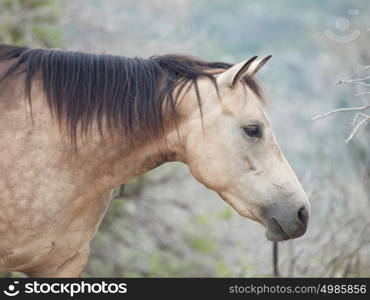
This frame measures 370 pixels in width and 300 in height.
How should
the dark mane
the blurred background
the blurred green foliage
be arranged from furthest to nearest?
the blurred green foliage → the blurred background → the dark mane

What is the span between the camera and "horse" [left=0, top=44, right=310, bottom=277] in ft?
11.5

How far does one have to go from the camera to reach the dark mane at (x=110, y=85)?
3615mm

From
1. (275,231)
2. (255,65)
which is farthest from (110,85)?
(275,231)

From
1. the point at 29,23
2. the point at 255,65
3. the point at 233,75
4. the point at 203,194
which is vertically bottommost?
the point at 233,75

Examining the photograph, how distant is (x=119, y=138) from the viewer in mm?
3631

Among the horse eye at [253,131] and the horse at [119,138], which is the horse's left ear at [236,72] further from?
the horse eye at [253,131]

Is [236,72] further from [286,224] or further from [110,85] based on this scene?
[286,224]

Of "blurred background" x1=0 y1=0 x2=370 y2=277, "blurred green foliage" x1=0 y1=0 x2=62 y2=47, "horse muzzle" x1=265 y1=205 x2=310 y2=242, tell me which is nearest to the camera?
"horse muzzle" x1=265 y1=205 x2=310 y2=242

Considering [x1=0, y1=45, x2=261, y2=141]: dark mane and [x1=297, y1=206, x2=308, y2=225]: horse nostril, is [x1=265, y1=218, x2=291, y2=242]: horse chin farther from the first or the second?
[x1=0, y1=45, x2=261, y2=141]: dark mane

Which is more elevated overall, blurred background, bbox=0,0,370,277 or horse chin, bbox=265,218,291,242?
blurred background, bbox=0,0,370,277

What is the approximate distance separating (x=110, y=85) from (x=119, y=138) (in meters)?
0.32

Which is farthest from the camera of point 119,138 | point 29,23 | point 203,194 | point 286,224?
point 203,194

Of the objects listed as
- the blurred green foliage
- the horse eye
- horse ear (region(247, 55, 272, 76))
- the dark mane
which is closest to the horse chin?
the horse eye

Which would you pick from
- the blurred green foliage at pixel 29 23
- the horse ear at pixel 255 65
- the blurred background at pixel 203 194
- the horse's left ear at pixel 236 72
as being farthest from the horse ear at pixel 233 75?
the blurred green foliage at pixel 29 23
